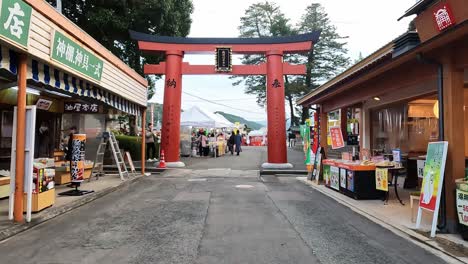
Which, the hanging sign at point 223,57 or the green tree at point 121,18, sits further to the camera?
the green tree at point 121,18

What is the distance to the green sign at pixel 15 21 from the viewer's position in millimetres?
5289

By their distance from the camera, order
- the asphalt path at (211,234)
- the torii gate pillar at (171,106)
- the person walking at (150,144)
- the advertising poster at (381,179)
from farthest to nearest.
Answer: the person walking at (150,144), the torii gate pillar at (171,106), the advertising poster at (381,179), the asphalt path at (211,234)

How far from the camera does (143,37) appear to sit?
56.6 feet

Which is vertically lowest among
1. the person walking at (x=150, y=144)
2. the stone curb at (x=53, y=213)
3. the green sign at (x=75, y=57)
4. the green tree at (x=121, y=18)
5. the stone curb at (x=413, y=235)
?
the stone curb at (x=413, y=235)


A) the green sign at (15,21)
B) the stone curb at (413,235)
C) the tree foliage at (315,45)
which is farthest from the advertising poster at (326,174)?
the tree foliage at (315,45)

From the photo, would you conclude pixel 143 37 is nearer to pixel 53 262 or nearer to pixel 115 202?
pixel 115 202

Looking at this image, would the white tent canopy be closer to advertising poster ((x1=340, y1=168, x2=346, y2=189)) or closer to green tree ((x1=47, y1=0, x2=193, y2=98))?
green tree ((x1=47, y1=0, x2=193, y2=98))

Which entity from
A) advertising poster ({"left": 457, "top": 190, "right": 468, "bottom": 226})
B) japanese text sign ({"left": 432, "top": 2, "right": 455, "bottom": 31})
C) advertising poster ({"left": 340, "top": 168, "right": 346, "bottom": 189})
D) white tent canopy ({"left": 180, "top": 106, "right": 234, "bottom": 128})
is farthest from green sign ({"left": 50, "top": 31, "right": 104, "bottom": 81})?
white tent canopy ({"left": 180, "top": 106, "right": 234, "bottom": 128})

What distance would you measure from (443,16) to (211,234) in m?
4.85

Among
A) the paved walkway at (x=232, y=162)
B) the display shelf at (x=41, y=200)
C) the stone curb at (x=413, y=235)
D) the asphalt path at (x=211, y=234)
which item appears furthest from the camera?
the paved walkway at (x=232, y=162)

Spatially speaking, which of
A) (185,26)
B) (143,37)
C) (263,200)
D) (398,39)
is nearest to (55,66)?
(263,200)

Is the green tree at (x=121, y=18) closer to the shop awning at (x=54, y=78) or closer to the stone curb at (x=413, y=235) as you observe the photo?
the shop awning at (x=54, y=78)

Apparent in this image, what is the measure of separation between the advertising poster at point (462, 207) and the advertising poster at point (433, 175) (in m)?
0.29

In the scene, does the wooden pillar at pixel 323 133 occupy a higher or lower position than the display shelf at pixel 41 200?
higher
